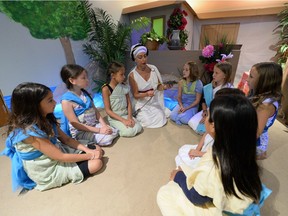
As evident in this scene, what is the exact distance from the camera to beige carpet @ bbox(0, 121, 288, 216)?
3.69ft

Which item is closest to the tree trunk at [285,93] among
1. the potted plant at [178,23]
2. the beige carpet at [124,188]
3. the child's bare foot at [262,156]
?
the beige carpet at [124,188]

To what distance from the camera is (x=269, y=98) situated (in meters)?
1.21

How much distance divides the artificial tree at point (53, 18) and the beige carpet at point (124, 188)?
171cm

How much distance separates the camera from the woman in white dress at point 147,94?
216 centimetres

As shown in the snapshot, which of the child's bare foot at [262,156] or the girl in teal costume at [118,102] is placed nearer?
the child's bare foot at [262,156]

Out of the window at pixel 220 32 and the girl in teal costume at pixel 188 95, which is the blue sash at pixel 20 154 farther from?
the window at pixel 220 32

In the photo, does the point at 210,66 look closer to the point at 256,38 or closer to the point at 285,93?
the point at 285,93

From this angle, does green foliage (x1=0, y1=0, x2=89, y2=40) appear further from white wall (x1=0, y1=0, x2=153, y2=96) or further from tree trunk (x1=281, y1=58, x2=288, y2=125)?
tree trunk (x1=281, y1=58, x2=288, y2=125)

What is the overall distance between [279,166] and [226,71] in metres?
1.06

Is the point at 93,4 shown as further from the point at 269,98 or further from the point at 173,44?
the point at 269,98

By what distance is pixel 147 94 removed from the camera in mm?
2150

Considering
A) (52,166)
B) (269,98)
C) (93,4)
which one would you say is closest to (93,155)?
(52,166)

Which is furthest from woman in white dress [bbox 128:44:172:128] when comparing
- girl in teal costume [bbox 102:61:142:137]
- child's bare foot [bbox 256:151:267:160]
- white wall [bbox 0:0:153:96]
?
white wall [bbox 0:0:153:96]

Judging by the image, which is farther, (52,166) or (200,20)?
(200,20)
